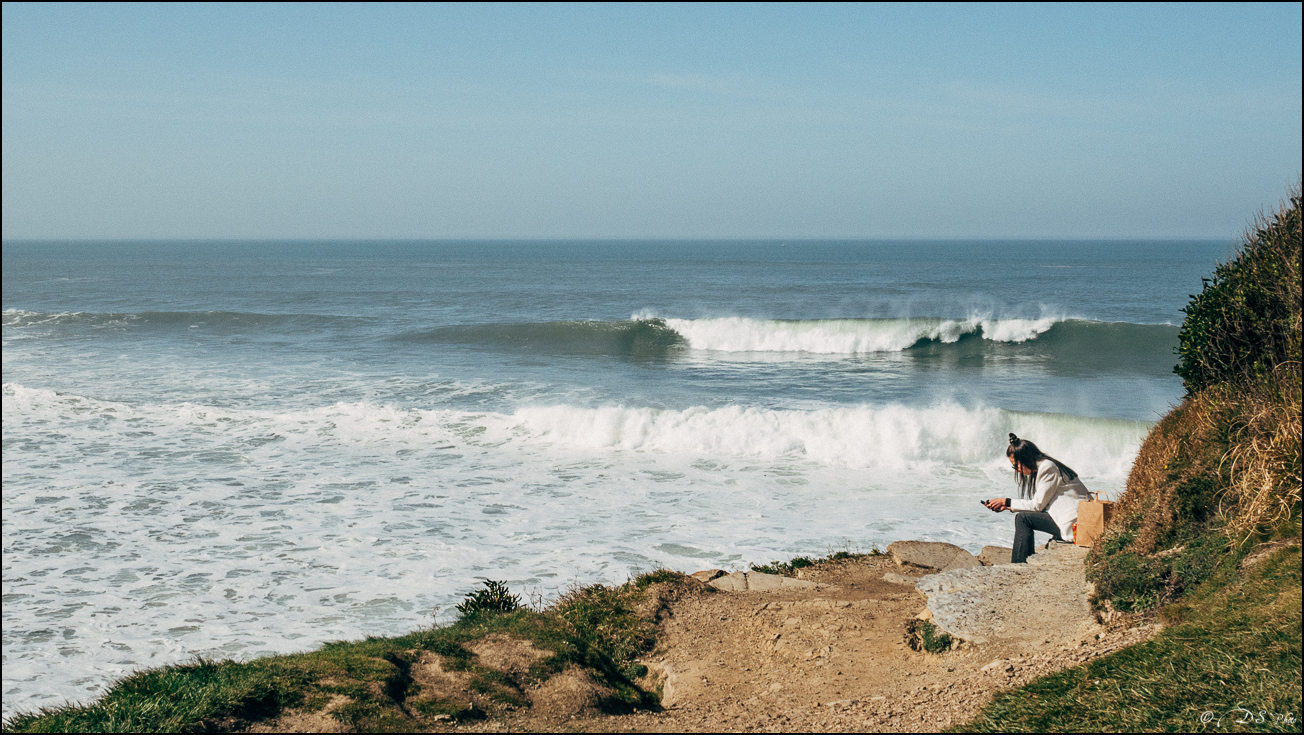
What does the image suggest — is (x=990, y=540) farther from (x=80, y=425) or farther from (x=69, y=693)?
(x=80, y=425)

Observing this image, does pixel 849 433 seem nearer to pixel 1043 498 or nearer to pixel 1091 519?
pixel 1043 498

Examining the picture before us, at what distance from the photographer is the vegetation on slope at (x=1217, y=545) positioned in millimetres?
4473

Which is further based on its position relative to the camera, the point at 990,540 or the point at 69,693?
the point at 990,540

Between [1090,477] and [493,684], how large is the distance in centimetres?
1282

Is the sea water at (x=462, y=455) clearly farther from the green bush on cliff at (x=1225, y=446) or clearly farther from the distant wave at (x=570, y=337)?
the green bush on cliff at (x=1225, y=446)

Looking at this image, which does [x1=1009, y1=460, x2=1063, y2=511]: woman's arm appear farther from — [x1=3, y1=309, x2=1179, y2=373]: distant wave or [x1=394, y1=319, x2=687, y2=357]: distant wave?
[x1=394, y1=319, x2=687, y2=357]: distant wave

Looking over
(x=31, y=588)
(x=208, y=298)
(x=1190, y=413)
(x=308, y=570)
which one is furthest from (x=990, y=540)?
(x=208, y=298)

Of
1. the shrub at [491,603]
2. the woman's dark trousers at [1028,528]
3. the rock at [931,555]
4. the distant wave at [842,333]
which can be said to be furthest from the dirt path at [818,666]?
the distant wave at [842,333]

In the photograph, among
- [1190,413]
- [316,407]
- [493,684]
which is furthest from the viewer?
[316,407]

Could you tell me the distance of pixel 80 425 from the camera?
55.6 ft

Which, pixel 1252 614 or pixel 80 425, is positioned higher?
pixel 1252 614

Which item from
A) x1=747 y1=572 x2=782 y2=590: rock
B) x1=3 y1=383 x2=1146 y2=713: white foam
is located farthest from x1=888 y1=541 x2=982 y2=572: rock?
x1=747 y1=572 x2=782 y2=590: rock

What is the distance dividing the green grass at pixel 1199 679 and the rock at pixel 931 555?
3.54m

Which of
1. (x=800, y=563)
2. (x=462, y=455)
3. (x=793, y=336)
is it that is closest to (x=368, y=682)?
(x=800, y=563)
